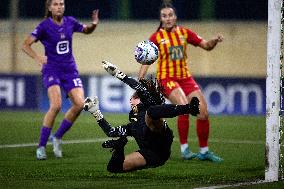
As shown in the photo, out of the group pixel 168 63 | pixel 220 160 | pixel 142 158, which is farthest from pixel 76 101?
pixel 142 158

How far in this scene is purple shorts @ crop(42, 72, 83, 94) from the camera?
1268cm

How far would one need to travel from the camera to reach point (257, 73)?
23812mm

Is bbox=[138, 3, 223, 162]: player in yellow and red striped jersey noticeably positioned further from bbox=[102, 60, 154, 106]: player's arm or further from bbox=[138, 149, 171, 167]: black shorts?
bbox=[102, 60, 154, 106]: player's arm

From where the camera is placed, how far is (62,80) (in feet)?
42.0

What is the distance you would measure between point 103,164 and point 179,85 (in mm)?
1763

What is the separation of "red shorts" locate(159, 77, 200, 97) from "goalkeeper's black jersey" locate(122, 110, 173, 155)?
9.32ft

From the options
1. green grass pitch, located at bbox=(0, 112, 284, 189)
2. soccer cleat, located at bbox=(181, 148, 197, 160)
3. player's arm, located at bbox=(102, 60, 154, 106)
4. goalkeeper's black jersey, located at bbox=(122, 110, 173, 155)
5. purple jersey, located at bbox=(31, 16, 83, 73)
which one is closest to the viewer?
player's arm, located at bbox=(102, 60, 154, 106)

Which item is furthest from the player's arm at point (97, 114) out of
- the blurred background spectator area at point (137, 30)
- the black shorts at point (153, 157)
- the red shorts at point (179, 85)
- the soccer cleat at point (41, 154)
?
the blurred background spectator area at point (137, 30)

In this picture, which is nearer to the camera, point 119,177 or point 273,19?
point 273,19

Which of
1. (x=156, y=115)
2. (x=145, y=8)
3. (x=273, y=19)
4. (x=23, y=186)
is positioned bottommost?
(x=23, y=186)

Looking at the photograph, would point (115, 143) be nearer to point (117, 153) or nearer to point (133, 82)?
point (117, 153)

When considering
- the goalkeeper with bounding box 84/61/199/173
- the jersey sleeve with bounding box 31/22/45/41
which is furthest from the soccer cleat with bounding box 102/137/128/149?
the jersey sleeve with bounding box 31/22/45/41

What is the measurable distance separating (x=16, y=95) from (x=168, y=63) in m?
9.15

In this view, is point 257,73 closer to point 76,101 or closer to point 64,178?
point 76,101
